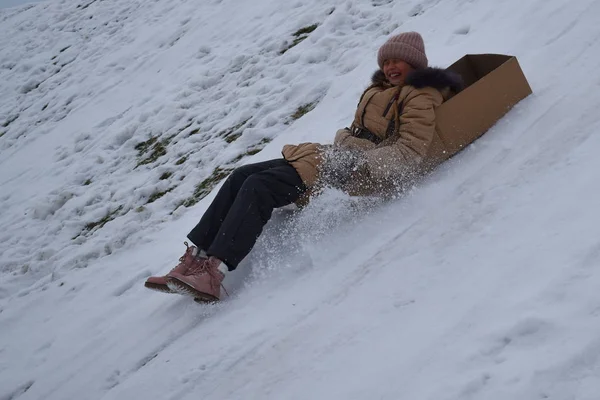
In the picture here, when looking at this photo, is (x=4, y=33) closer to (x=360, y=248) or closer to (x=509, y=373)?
(x=360, y=248)

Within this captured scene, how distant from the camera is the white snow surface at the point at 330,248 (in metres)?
1.98

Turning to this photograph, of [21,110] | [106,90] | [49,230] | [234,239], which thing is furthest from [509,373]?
[21,110]

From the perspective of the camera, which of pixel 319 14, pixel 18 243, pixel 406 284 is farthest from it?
pixel 319 14

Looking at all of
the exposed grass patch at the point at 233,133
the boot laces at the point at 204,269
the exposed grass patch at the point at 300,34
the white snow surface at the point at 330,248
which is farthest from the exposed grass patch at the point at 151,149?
the boot laces at the point at 204,269

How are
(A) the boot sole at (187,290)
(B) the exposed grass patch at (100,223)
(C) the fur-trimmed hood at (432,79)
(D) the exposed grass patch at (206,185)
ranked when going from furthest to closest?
(B) the exposed grass patch at (100,223), (D) the exposed grass patch at (206,185), (C) the fur-trimmed hood at (432,79), (A) the boot sole at (187,290)

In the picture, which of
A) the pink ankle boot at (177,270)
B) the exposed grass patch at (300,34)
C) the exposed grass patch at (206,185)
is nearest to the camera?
the pink ankle boot at (177,270)

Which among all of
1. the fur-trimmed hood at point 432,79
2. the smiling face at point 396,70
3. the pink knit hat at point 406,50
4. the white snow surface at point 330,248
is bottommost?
the white snow surface at point 330,248

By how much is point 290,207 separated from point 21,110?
7.55 metres

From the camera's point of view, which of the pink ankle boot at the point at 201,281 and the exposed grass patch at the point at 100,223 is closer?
the pink ankle boot at the point at 201,281

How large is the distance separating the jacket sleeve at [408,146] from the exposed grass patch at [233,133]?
2680mm

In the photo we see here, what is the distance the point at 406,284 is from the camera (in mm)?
2434

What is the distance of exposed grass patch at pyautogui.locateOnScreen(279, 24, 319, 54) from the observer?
6.51 m

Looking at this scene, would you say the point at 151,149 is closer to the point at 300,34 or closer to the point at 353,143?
the point at 300,34

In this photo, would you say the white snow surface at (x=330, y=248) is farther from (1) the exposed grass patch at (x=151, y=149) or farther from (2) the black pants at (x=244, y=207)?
(2) the black pants at (x=244, y=207)
